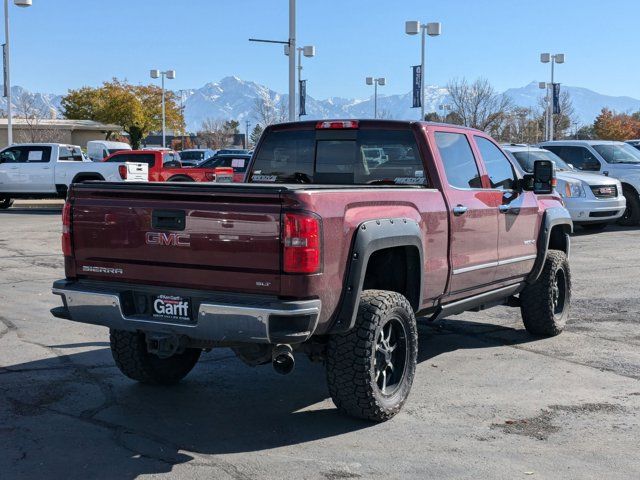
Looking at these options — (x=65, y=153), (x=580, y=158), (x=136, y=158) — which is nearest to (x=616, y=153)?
(x=580, y=158)

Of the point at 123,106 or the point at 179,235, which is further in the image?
the point at 123,106

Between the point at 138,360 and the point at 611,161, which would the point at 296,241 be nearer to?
the point at 138,360

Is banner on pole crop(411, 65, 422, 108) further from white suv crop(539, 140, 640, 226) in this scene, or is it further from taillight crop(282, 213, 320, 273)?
taillight crop(282, 213, 320, 273)

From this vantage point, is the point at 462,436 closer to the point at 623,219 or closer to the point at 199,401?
the point at 199,401

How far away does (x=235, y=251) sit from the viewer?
4.74 m

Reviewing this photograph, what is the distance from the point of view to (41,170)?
25.2 metres

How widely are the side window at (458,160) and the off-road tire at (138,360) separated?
2.59 meters

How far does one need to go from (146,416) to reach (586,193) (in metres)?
13.2

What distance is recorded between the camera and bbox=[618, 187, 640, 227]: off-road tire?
60.7ft

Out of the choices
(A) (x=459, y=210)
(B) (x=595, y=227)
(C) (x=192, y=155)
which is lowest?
(B) (x=595, y=227)

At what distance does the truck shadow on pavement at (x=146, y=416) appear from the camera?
465 centimetres

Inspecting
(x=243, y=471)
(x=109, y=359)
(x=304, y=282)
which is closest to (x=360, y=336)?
(x=304, y=282)

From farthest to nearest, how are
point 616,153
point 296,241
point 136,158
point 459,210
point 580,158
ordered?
point 136,158, point 616,153, point 580,158, point 459,210, point 296,241

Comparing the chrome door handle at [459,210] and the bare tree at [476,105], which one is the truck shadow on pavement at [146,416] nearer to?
the chrome door handle at [459,210]
